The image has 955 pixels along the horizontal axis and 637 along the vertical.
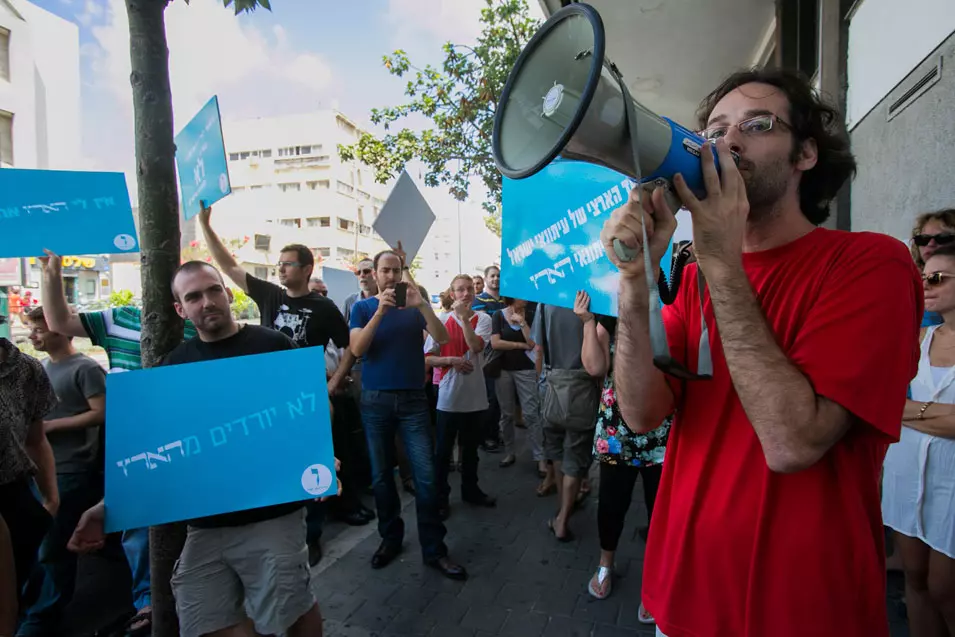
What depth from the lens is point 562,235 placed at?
284cm

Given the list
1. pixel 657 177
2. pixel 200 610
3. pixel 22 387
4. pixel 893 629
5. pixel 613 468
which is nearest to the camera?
pixel 657 177

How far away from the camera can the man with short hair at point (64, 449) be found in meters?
3.03

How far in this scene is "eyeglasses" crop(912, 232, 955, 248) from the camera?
2.17 metres

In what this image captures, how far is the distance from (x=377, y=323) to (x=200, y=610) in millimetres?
1973

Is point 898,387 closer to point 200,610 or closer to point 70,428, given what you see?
point 200,610

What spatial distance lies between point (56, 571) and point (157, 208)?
2493 mm

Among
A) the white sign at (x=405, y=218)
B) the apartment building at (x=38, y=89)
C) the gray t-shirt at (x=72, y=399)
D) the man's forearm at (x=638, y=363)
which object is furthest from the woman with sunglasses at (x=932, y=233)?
the apartment building at (x=38, y=89)

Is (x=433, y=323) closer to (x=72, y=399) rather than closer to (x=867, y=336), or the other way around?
(x=72, y=399)

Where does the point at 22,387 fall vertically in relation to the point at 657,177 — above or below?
below

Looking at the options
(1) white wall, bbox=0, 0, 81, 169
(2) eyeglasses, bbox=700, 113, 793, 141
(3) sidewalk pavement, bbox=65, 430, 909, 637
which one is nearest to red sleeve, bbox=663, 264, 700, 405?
(2) eyeglasses, bbox=700, 113, 793, 141

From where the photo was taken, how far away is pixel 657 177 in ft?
3.33

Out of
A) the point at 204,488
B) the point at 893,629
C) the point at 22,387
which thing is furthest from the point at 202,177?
the point at 893,629

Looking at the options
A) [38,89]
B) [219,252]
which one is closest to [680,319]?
[219,252]

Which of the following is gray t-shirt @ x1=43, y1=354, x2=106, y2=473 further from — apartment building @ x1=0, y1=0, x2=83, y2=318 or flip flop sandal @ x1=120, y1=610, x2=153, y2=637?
apartment building @ x1=0, y1=0, x2=83, y2=318
